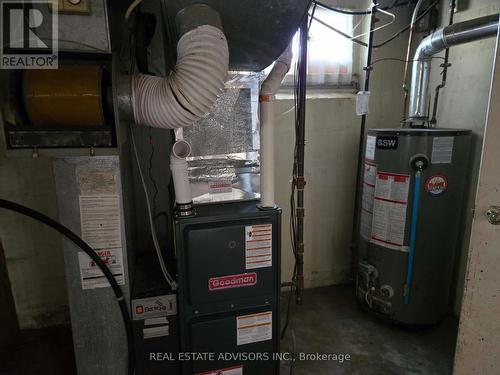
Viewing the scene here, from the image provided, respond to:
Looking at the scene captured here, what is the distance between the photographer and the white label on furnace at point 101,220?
1089 millimetres

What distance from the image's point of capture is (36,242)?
181 centimetres

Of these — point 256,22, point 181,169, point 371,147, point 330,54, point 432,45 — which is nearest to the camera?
point 256,22

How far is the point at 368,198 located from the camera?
191 cm

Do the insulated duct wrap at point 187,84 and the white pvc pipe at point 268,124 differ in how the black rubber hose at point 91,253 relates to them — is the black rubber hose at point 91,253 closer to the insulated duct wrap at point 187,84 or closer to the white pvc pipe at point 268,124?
the insulated duct wrap at point 187,84

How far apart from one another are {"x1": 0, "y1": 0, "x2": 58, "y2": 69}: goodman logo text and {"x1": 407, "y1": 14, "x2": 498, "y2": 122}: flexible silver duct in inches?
71.1

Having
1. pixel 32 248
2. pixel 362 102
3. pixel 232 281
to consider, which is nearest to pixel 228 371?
pixel 232 281

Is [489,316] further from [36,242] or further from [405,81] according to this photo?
[36,242]

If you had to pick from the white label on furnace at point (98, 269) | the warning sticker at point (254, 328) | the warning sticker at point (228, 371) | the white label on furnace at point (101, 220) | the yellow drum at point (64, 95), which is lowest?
the warning sticker at point (228, 371)

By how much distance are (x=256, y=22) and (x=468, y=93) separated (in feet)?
4.84

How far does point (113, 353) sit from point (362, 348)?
1307 millimetres

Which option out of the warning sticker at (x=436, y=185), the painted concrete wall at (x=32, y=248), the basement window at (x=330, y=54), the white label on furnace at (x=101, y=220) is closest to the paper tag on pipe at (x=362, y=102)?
the basement window at (x=330, y=54)

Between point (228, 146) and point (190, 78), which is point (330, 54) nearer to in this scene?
point (228, 146)

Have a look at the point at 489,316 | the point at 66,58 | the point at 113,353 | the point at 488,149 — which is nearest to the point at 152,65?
the point at 66,58

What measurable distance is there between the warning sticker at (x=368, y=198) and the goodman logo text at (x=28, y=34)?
63.9 inches
